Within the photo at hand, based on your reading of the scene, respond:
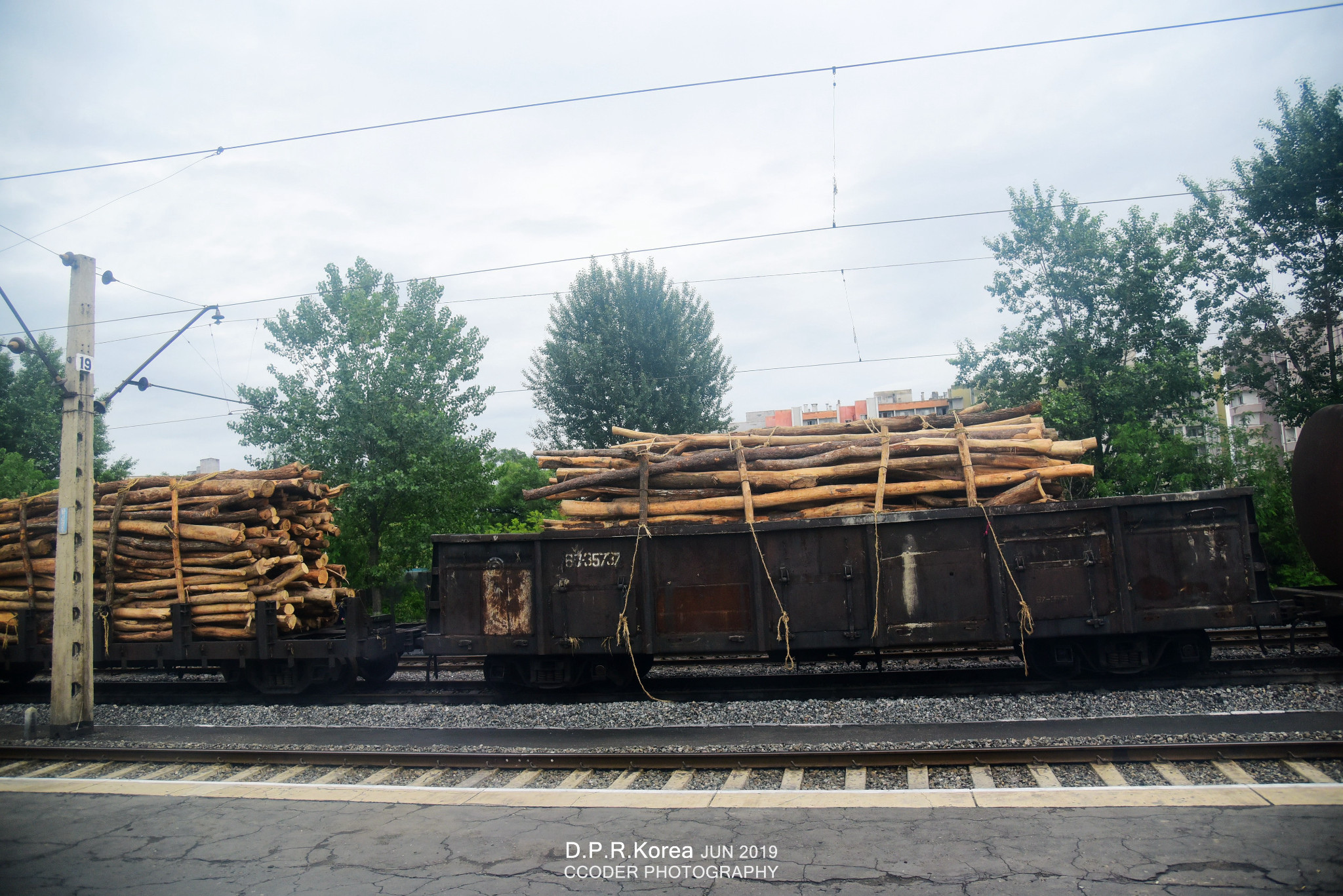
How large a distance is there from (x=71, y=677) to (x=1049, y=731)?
10.7m

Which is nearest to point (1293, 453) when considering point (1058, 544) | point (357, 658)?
point (1058, 544)

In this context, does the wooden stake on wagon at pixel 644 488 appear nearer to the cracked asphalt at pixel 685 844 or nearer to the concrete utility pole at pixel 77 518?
the cracked asphalt at pixel 685 844

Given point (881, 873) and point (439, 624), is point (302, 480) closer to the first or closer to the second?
point (439, 624)

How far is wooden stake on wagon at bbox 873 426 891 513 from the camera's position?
855cm

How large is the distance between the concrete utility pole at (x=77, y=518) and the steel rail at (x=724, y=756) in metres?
1.11

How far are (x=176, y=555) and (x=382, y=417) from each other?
753 cm

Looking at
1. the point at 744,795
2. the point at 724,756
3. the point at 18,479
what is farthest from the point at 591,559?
the point at 18,479

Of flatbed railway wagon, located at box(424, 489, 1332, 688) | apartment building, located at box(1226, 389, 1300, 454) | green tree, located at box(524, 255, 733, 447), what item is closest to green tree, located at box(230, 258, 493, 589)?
green tree, located at box(524, 255, 733, 447)

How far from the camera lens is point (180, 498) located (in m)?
10.7

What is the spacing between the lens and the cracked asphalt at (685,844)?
4.08m

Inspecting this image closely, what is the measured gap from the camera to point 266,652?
394 inches

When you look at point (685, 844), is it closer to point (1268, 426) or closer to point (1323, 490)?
point (1323, 490)

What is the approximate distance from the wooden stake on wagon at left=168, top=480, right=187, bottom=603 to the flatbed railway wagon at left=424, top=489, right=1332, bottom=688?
3.97 metres

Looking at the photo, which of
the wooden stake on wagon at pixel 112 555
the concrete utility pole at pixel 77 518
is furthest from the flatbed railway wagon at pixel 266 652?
the concrete utility pole at pixel 77 518
